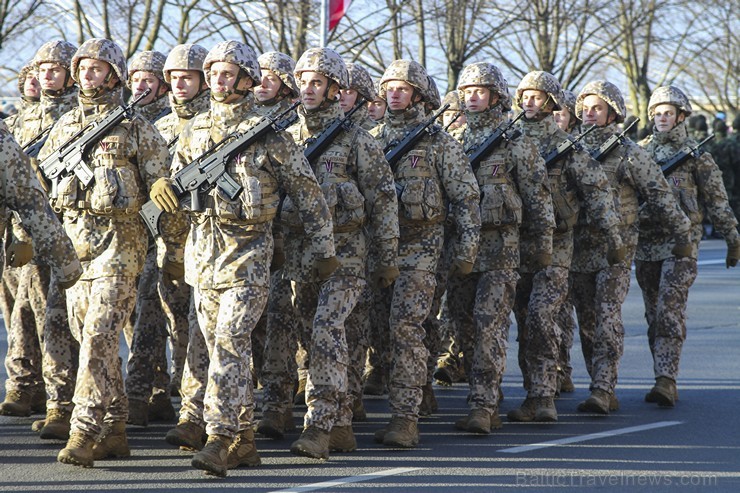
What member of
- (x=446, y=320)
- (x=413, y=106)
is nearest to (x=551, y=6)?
(x=446, y=320)

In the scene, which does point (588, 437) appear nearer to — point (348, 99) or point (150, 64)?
point (348, 99)

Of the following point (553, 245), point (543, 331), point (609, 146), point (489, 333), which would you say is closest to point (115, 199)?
point (489, 333)

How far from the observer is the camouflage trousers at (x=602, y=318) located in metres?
9.95

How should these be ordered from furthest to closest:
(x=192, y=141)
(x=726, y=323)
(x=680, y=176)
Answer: (x=726, y=323)
(x=680, y=176)
(x=192, y=141)

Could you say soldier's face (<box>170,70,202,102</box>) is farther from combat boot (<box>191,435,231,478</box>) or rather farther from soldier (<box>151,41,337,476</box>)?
combat boot (<box>191,435,231,478</box>)

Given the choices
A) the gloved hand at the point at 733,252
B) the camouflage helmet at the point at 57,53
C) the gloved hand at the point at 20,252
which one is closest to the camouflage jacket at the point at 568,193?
the gloved hand at the point at 733,252

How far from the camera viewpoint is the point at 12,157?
6871 millimetres

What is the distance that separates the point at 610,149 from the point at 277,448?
386 cm

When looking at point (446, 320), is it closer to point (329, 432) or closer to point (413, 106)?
point (413, 106)

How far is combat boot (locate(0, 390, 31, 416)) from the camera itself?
899cm

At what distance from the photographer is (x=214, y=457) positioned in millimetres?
7121

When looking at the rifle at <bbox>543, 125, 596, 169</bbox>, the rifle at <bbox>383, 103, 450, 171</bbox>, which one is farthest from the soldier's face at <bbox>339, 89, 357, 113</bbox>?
the rifle at <bbox>543, 125, 596, 169</bbox>

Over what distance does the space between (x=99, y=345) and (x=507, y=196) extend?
312 cm

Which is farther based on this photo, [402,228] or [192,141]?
[402,228]
